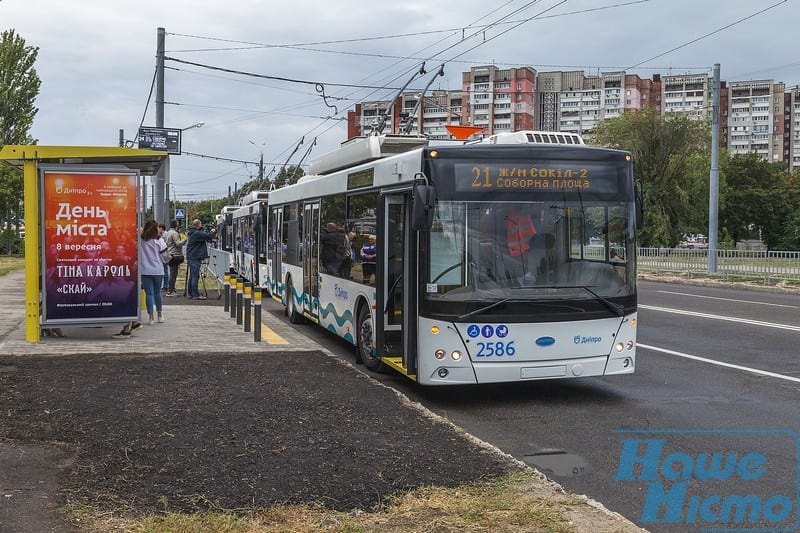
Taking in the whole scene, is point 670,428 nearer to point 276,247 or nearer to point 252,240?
point 276,247

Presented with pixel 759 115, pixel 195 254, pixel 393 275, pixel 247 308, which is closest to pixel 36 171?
pixel 247 308

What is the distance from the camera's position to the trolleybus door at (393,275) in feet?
29.3

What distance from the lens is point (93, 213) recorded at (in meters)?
11.7

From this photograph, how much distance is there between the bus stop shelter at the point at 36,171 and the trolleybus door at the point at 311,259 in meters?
2.84

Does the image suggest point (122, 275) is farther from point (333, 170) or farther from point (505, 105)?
point (505, 105)

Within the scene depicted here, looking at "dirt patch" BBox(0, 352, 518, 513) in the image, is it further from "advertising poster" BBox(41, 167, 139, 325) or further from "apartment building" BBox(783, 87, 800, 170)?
"apartment building" BBox(783, 87, 800, 170)

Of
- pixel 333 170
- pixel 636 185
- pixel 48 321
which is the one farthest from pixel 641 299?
pixel 48 321

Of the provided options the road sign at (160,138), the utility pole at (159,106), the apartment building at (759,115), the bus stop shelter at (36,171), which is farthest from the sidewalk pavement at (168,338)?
the apartment building at (759,115)

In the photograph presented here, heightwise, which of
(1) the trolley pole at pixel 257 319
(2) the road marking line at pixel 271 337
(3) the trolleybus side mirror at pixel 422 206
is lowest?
(2) the road marking line at pixel 271 337

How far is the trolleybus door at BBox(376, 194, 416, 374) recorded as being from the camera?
893 centimetres

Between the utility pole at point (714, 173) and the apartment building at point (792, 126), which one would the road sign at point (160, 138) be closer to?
the utility pole at point (714, 173)

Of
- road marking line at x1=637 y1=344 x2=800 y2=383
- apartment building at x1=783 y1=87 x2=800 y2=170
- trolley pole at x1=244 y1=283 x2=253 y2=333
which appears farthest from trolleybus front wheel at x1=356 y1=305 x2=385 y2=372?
apartment building at x1=783 y1=87 x2=800 y2=170

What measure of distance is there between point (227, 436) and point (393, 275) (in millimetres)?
3436

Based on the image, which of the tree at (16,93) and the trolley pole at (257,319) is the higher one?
the tree at (16,93)
